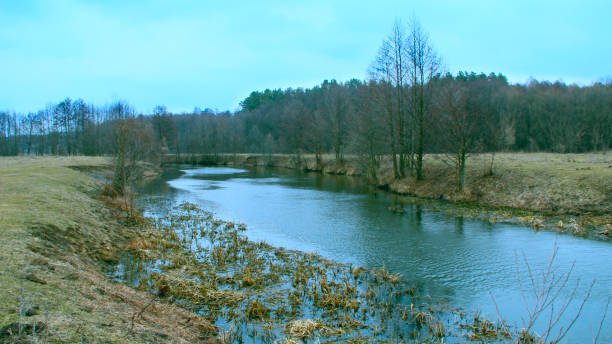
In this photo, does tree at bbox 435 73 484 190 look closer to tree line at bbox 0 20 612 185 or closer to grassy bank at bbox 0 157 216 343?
tree line at bbox 0 20 612 185

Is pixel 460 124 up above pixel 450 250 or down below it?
above

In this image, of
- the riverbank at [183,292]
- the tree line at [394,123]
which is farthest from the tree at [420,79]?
the riverbank at [183,292]

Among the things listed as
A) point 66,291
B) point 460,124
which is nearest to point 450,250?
point 66,291

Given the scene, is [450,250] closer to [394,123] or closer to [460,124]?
[460,124]

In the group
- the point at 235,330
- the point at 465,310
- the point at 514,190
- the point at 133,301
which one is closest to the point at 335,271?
the point at 465,310

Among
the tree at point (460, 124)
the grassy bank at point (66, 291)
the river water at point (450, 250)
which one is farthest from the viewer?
the tree at point (460, 124)

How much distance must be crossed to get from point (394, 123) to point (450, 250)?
74.8 feet

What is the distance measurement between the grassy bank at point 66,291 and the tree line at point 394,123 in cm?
1175

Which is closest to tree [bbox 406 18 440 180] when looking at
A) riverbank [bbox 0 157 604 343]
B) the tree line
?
the tree line

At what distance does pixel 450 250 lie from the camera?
14484 millimetres

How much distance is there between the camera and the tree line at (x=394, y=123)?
28.9 metres

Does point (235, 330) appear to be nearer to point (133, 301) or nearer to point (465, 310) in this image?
point (133, 301)

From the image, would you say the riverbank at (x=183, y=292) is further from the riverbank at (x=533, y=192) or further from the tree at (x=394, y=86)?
the tree at (x=394, y=86)

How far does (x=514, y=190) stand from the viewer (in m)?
24.2
